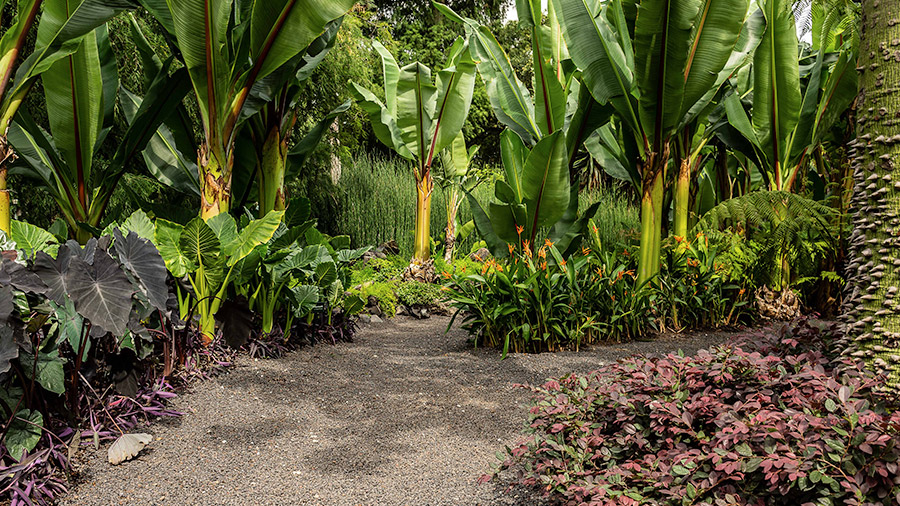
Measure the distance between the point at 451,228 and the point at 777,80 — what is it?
4559mm

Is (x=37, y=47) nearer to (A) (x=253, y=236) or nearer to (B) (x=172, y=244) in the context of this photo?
(B) (x=172, y=244)

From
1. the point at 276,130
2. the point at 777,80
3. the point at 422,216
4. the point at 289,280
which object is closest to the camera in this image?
the point at 289,280

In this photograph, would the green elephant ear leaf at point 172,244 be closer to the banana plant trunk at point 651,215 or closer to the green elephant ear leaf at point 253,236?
the green elephant ear leaf at point 253,236

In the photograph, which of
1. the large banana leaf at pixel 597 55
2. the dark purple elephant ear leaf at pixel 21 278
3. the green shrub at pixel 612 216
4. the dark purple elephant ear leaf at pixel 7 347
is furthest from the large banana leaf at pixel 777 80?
the dark purple elephant ear leaf at pixel 7 347

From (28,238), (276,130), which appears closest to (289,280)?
(276,130)

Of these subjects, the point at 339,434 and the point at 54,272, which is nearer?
the point at 54,272

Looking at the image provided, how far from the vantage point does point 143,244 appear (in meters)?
2.29

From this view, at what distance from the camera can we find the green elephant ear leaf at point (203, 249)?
3.05 metres

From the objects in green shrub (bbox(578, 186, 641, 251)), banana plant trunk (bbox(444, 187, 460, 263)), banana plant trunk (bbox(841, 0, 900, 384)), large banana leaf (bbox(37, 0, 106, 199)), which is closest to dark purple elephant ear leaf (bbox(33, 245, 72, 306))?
large banana leaf (bbox(37, 0, 106, 199))

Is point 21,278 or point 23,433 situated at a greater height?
point 21,278

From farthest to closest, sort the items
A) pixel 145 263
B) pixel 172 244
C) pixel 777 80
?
pixel 777 80, pixel 172 244, pixel 145 263

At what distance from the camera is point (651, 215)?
4523mm

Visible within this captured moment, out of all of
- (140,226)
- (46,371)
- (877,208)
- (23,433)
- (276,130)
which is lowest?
(23,433)

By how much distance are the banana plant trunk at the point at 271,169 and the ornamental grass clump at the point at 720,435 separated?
3.14 m
